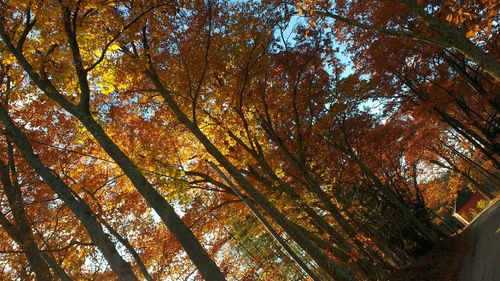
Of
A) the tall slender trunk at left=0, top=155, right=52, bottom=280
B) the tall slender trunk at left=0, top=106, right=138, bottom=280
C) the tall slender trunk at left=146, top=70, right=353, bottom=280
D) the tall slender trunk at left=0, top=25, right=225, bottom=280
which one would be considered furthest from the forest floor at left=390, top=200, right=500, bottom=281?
the tall slender trunk at left=0, top=155, right=52, bottom=280

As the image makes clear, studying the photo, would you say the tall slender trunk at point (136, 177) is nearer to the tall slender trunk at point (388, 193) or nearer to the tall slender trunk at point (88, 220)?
the tall slender trunk at point (88, 220)

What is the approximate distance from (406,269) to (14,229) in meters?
12.6

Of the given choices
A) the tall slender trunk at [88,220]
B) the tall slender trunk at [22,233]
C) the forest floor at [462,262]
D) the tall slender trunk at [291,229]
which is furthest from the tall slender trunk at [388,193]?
the tall slender trunk at [22,233]

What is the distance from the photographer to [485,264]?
8.45 meters

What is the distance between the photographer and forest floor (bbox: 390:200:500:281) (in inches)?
324

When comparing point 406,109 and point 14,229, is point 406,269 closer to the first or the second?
point 406,109

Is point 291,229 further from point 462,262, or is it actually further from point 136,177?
point 462,262

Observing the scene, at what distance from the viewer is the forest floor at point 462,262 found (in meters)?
8.24

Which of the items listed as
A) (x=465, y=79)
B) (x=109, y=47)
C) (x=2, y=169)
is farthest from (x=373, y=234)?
(x=2, y=169)

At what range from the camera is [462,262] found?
11.0 metres

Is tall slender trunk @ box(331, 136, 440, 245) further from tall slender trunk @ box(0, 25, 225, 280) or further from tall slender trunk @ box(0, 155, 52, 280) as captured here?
tall slender trunk @ box(0, 155, 52, 280)

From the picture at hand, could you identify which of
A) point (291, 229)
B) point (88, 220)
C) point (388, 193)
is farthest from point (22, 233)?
point (388, 193)

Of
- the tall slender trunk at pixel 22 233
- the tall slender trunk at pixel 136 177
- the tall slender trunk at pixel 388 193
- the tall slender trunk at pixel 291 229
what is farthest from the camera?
the tall slender trunk at pixel 388 193

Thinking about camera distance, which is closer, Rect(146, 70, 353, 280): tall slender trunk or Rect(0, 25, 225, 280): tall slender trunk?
Rect(0, 25, 225, 280): tall slender trunk
